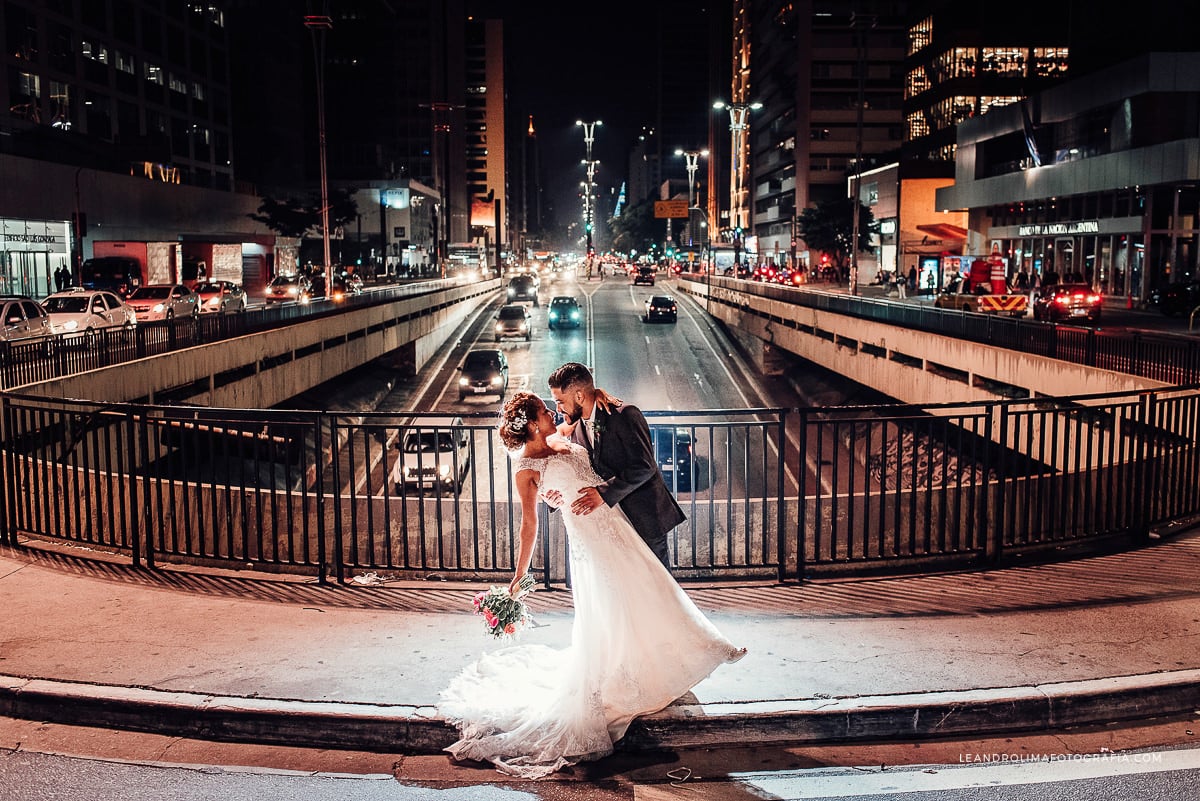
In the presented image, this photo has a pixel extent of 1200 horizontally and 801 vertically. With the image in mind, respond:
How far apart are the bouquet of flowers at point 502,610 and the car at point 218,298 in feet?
139

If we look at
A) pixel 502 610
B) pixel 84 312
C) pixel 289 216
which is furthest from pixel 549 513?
pixel 289 216

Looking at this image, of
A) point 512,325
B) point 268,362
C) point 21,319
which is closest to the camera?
point 21,319

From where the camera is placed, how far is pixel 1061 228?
5484cm

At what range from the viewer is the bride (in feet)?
18.5

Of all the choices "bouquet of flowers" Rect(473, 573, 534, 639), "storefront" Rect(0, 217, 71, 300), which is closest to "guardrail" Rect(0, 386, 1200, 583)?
"bouquet of flowers" Rect(473, 573, 534, 639)

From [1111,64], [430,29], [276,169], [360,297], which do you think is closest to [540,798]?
[360,297]

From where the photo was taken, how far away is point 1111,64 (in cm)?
5503

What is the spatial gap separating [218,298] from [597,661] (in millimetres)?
45506

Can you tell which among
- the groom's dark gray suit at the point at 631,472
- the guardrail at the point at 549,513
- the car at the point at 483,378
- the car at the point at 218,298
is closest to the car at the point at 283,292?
the car at the point at 218,298

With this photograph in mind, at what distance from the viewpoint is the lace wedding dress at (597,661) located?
5.63 m

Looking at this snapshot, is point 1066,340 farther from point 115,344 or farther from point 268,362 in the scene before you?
point 268,362

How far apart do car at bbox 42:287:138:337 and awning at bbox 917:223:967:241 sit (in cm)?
5804

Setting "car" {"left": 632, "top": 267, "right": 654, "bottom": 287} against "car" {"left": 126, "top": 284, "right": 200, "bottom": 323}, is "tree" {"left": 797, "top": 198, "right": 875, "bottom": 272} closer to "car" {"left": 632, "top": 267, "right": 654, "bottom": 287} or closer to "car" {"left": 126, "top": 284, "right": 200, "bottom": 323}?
"car" {"left": 632, "top": 267, "right": 654, "bottom": 287}

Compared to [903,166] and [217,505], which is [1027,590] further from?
[903,166]
